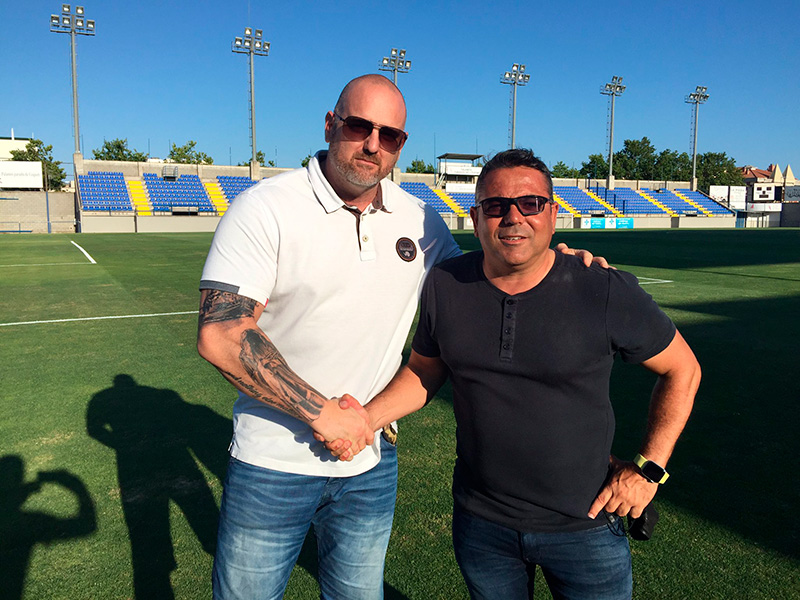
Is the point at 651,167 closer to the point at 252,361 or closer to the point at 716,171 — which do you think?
the point at 716,171

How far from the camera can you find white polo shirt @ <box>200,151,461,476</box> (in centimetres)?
195

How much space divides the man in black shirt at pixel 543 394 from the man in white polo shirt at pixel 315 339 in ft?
0.98

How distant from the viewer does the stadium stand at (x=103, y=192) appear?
43.7m

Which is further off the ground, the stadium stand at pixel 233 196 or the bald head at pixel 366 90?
the stadium stand at pixel 233 196

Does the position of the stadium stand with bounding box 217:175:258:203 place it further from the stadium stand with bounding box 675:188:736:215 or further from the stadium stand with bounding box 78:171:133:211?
the stadium stand with bounding box 675:188:736:215

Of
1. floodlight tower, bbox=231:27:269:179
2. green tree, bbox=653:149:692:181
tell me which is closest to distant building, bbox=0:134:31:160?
floodlight tower, bbox=231:27:269:179

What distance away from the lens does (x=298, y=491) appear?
2.10 m

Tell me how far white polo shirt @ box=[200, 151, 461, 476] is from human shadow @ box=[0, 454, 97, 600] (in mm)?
2013

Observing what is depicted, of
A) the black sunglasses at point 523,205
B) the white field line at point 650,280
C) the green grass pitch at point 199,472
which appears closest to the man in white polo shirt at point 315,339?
the black sunglasses at point 523,205

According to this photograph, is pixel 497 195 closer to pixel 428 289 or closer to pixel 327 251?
pixel 428 289

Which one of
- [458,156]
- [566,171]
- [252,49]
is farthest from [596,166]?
[252,49]

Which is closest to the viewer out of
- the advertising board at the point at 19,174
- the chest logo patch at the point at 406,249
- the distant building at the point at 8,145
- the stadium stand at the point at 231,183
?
the chest logo patch at the point at 406,249

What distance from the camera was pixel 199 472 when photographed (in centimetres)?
431

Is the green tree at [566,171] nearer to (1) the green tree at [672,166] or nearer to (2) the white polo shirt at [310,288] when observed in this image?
(1) the green tree at [672,166]
